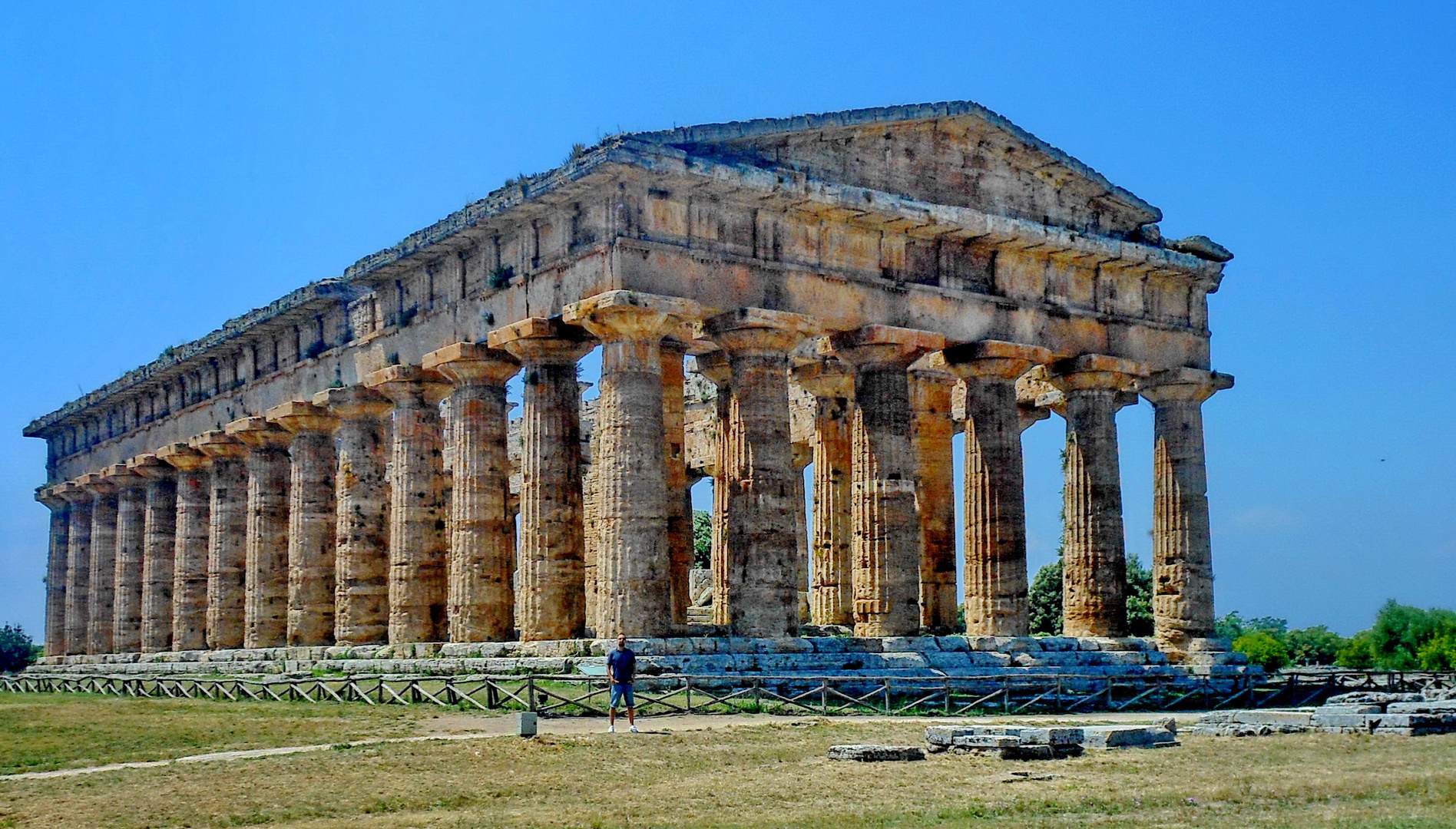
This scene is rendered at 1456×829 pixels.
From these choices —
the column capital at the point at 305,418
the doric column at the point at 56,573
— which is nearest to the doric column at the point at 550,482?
the column capital at the point at 305,418

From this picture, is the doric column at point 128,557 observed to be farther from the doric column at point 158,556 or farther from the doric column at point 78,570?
the doric column at point 78,570

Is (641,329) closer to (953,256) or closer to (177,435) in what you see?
(953,256)

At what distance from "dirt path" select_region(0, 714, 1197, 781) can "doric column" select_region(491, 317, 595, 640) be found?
5956 mm

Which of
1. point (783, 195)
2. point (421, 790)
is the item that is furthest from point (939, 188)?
point (421, 790)

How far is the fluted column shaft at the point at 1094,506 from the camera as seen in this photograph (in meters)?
36.2

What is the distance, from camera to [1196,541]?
1459 inches

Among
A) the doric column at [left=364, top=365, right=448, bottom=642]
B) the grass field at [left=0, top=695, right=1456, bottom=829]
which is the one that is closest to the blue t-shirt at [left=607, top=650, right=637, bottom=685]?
the grass field at [left=0, top=695, right=1456, bottom=829]

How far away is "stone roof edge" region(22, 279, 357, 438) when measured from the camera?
39.0m

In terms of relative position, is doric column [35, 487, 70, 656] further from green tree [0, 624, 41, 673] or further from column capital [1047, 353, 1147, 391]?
column capital [1047, 353, 1147, 391]

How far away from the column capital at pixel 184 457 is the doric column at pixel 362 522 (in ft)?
29.5

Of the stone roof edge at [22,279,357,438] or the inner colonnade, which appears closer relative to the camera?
the inner colonnade

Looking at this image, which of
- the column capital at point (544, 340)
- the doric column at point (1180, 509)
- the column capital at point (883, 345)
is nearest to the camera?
the column capital at point (544, 340)

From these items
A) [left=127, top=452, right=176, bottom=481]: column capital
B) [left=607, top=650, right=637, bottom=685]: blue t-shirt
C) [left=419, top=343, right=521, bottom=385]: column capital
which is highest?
[left=419, top=343, right=521, bottom=385]: column capital

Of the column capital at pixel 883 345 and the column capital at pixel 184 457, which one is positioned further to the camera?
the column capital at pixel 184 457
